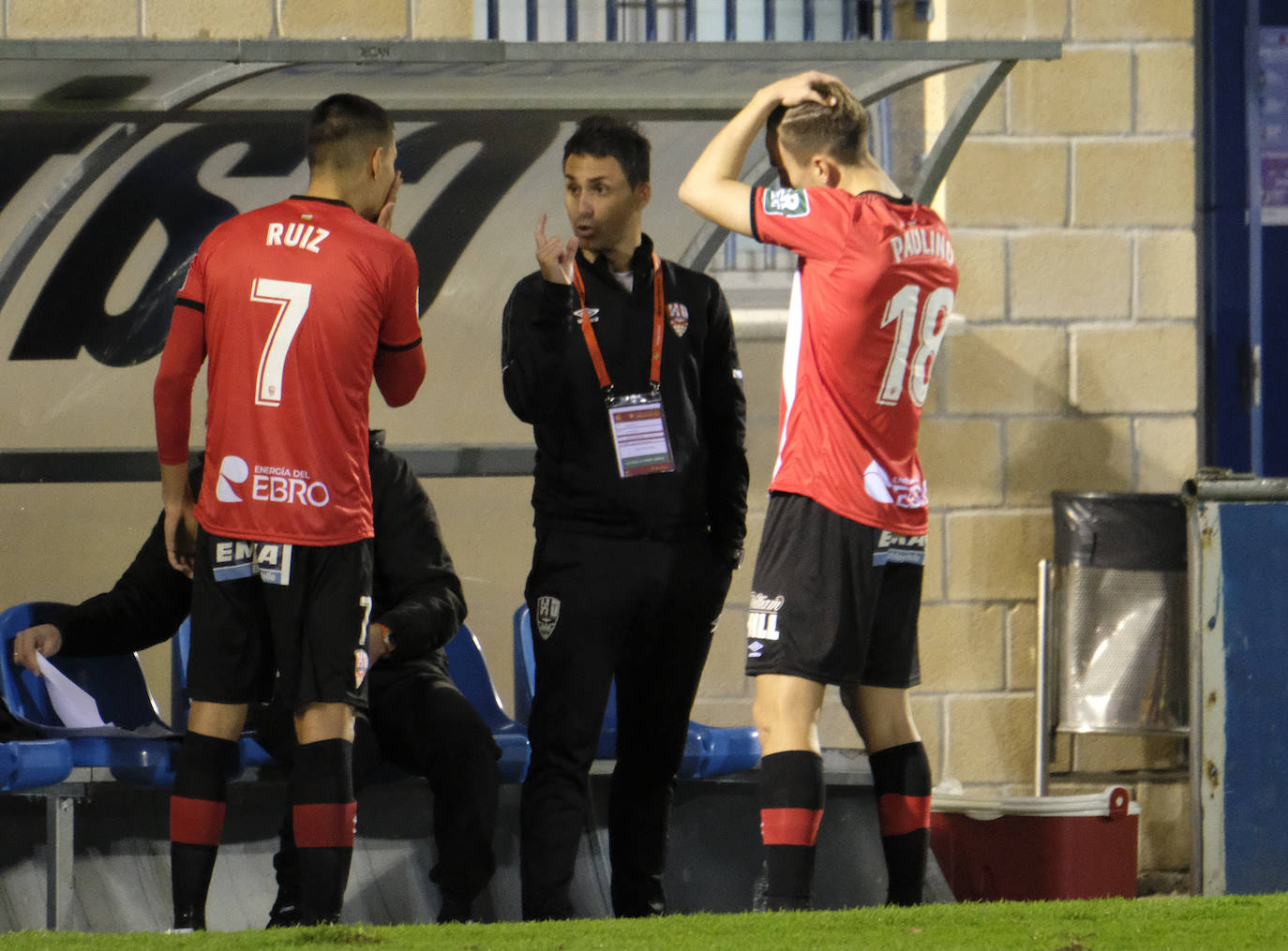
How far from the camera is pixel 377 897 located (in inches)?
148

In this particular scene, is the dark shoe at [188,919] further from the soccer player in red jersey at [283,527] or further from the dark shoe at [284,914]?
the dark shoe at [284,914]

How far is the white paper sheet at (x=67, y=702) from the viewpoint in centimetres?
359

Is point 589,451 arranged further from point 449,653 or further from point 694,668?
point 449,653

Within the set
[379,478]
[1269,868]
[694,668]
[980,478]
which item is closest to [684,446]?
[694,668]

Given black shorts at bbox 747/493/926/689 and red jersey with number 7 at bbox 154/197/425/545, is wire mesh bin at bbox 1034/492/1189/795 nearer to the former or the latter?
black shorts at bbox 747/493/926/689

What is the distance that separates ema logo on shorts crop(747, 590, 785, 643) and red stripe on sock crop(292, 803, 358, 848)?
0.80 m

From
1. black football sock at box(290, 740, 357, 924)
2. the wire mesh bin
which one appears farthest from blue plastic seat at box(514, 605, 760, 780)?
the wire mesh bin

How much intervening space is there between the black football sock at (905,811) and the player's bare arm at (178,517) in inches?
54.1

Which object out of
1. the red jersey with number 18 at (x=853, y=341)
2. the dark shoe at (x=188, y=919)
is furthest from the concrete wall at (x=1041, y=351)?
the dark shoe at (x=188, y=919)

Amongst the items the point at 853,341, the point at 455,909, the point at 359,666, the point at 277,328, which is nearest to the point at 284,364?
the point at 277,328

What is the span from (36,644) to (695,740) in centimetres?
149

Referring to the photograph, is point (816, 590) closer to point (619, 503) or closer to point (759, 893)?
point (619, 503)

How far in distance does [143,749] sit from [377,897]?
2.18 feet

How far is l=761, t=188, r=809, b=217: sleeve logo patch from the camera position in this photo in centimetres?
301
